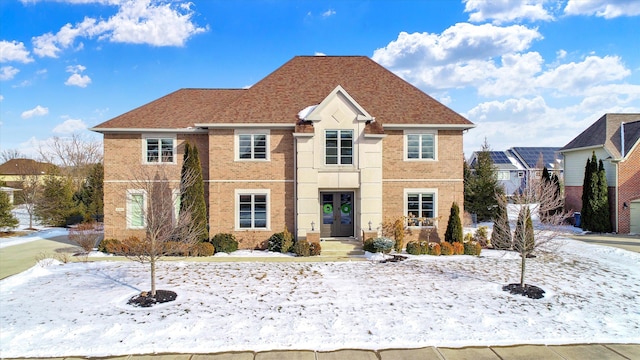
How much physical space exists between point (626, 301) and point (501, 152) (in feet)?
169

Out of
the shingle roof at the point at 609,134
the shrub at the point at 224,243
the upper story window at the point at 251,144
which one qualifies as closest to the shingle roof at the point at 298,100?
the upper story window at the point at 251,144

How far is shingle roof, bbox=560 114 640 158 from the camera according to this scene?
2423cm

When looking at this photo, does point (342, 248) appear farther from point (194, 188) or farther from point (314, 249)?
point (194, 188)

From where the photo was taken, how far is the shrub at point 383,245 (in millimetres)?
15703

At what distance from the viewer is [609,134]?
1003 inches

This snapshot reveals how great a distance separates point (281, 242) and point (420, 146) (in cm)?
839

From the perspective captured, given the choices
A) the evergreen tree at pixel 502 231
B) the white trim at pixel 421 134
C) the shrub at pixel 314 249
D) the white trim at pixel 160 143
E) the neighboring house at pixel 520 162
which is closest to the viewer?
the evergreen tree at pixel 502 231

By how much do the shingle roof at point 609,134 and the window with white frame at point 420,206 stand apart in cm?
1593

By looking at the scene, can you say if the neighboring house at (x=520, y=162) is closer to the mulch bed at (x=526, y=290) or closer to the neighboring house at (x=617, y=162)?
the neighboring house at (x=617, y=162)

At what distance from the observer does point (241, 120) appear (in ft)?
55.9

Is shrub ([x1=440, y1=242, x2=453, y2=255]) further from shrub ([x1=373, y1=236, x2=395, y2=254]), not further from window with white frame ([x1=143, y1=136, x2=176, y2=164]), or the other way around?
window with white frame ([x1=143, y1=136, x2=176, y2=164])

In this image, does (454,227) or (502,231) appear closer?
(502,231)

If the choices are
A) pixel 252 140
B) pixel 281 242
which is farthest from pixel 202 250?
pixel 252 140

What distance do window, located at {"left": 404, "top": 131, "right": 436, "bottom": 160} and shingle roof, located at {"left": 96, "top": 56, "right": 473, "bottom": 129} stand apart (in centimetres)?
71
